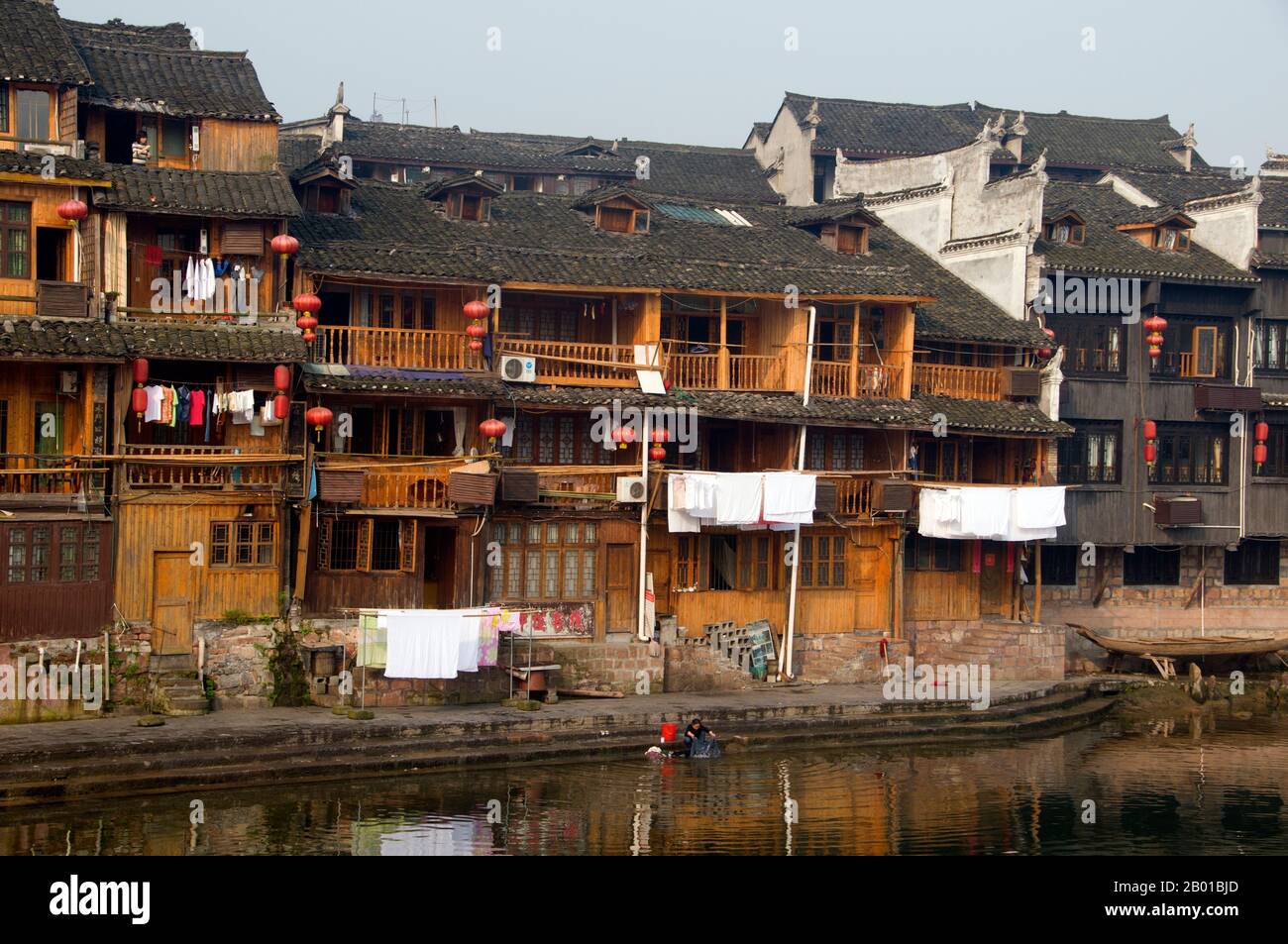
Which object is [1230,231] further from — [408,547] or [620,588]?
[408,547]

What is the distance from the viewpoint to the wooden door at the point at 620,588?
129 feet

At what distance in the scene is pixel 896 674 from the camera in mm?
41000

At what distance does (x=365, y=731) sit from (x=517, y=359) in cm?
948

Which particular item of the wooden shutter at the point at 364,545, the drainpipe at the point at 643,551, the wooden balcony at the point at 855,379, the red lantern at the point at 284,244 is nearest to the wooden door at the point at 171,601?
the wooden shutter at the point at 364,545

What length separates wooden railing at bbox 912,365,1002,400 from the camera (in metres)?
43.6

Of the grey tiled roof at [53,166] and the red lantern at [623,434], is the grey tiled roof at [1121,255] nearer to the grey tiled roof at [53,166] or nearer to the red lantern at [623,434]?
the red lantern at [623,434]

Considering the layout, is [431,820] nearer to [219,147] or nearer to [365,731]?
[365,731]

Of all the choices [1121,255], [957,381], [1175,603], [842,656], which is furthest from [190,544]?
[1175,603]

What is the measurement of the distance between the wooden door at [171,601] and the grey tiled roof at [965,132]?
33029 millimetres

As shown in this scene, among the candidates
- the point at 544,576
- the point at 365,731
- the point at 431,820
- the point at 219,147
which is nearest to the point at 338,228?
the point at 219,147

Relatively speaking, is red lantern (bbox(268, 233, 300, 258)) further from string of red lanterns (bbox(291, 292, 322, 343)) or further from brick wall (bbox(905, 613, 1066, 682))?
brick wall (bbox(905, 613, 1066, 682))

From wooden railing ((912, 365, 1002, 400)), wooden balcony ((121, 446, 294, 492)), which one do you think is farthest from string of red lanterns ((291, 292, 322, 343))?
wooden railing ((912, 365, 1002, 400))

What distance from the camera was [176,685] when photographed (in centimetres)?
3347

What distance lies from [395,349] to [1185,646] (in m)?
22.0
